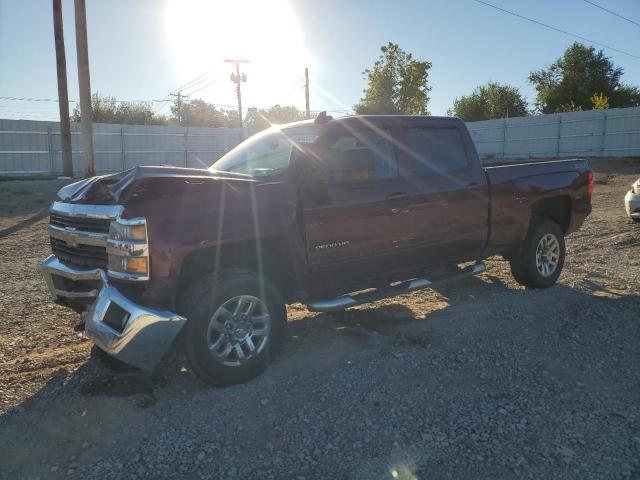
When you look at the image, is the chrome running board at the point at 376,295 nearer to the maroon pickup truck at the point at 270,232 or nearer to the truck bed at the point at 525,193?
the maroon pickup truck at the point at 270,232

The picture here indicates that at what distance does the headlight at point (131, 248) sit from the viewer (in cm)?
362

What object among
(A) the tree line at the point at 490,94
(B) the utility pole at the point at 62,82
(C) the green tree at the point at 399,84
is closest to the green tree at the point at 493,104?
(A) the tree line at the point at 490,94

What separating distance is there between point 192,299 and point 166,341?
1.13 ft

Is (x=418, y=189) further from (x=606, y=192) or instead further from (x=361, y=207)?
(x=606, y=192)

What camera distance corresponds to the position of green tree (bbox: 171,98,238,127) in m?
71.6

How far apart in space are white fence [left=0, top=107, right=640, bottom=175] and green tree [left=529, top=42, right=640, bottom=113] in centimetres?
2176

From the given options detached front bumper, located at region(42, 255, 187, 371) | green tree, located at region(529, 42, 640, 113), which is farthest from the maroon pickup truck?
green tree, located at region(529, 42, 640, 113)

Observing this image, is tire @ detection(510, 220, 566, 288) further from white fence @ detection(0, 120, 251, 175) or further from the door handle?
white fence @ detection(0, 120, 251, 175)

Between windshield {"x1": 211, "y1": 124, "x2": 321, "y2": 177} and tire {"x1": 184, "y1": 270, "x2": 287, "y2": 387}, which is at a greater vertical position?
windshield {"x1": 211, "y1": 124, "x2": 321, "y2": 177}

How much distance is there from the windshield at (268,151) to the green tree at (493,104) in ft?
182

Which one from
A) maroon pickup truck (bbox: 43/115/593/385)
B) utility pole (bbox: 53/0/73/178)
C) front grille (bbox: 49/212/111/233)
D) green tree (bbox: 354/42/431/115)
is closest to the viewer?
maroon pickup truck (bbox: 43/115/593/385)

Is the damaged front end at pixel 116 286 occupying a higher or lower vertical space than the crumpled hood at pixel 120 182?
lower

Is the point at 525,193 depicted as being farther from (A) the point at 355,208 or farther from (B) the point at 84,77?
(B) the point at 84,77

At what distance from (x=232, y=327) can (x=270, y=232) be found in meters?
0.77
